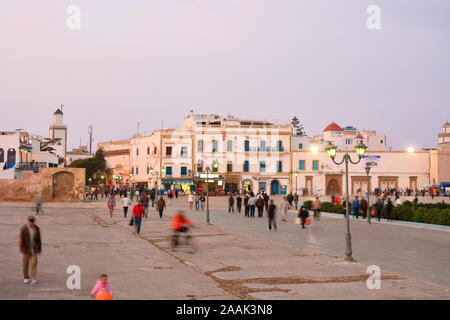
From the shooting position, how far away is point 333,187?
217 feet

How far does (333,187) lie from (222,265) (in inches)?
2188

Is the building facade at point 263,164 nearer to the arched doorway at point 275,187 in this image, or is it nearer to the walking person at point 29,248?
the arched doorway at point 275,187

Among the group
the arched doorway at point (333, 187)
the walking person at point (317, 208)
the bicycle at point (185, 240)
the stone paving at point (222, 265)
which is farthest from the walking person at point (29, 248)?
the arched doorway at point (333, 187)

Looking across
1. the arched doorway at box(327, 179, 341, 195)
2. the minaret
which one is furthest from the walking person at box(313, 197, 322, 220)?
the minaret

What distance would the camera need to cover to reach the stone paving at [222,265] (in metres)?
9.33

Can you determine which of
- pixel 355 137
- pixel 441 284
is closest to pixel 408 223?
pixel 441 284

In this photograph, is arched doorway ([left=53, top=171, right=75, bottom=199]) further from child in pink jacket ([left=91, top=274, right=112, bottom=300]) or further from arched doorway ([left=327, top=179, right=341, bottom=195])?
child in pink jacket ([left=91, top=274, right=112, bottom=300])

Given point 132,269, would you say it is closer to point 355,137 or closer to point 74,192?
point 74,192

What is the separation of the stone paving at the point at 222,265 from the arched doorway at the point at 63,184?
23.3 metres

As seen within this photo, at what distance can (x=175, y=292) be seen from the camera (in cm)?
927

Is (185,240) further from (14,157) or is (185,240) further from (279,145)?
(14,157)

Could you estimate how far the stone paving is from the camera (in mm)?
9328
